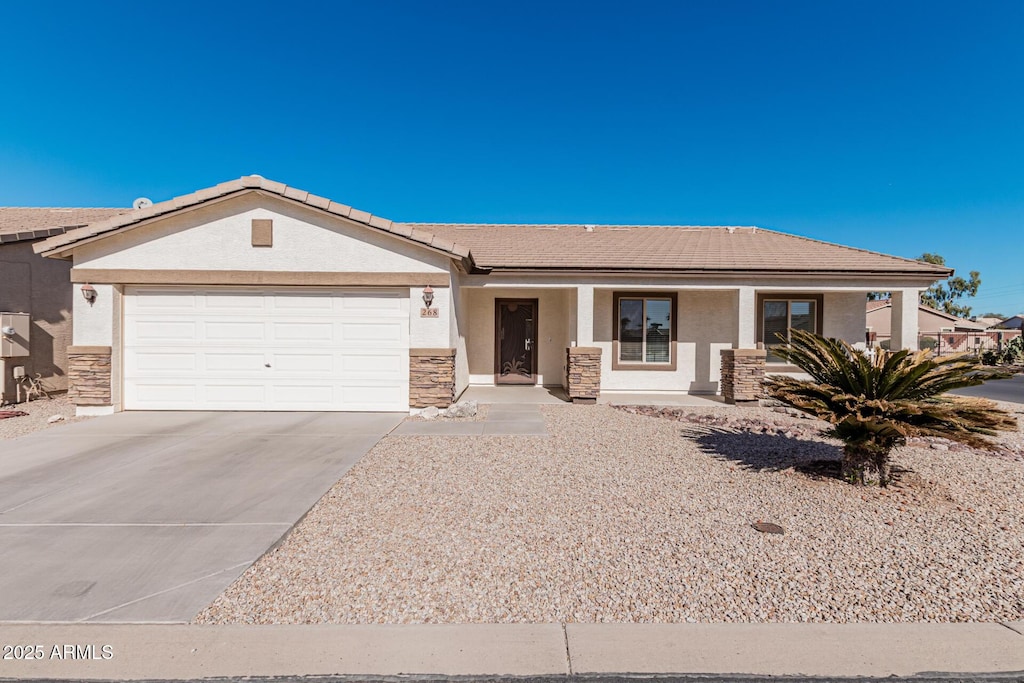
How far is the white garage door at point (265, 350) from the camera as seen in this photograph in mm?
9359

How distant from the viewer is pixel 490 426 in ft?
27.0

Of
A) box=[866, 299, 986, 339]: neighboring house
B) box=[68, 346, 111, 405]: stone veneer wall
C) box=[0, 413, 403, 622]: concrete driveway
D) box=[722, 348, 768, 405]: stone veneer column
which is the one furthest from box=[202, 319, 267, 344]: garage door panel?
box=[866, 299, 986, 339]: neighboring house

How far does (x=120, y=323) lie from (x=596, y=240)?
1149cm

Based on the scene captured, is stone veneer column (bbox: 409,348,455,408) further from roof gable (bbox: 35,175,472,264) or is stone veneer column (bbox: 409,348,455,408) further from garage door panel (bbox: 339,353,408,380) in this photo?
roof gable (bbox: 35,175,472,264)

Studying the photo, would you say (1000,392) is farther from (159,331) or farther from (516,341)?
(159,331)

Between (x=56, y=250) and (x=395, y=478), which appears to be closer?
(x=395, y=478)

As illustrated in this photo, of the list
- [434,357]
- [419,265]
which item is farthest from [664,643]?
[419,265]

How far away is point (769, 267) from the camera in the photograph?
439 inches

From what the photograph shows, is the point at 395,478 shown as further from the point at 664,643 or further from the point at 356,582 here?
the point at 664,643

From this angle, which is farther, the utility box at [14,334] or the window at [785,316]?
the window at [785,316]

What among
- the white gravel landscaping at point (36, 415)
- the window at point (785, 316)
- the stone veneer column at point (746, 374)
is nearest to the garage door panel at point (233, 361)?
the white gravel landscaping at point (36, 415)

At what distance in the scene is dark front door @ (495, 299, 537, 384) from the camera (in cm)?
1317

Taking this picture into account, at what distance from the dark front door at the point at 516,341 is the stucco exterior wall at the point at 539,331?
140mm

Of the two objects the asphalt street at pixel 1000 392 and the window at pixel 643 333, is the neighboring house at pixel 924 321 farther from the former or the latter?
the window at pixel 643 333
